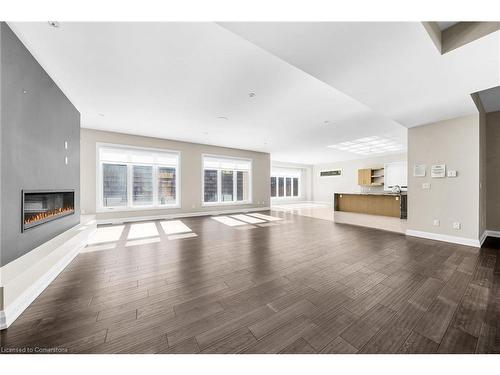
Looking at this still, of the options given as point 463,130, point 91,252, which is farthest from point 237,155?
point 463,130

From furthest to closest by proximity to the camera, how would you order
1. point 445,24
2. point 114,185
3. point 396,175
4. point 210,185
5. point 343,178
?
point 343,178
point 396,175
point 210,185
point 114,185
point 445,24

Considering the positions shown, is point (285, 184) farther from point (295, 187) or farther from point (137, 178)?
point (137, 178)

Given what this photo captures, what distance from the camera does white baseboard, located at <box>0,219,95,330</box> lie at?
153 cm

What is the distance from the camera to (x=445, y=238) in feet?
12.3

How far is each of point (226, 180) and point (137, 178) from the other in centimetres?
342

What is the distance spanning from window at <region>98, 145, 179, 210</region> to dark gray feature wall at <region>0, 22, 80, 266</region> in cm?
285

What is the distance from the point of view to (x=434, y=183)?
153 inches

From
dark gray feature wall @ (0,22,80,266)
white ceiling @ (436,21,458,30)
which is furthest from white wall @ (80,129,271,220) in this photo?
white ceiling @ (436,21,458,30)

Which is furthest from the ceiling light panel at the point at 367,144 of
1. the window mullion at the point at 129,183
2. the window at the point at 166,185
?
the window mullion at the point at 129,183

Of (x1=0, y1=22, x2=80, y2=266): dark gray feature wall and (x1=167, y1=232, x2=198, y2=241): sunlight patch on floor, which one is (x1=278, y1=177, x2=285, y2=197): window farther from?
(x1=0, y1=22, x2=80, y2=266): dark gray feature wall

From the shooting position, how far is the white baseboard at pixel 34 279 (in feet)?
5.00

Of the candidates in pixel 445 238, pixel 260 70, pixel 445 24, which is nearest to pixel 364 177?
pixel 445 238

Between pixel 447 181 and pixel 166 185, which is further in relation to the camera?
pixel 166 185

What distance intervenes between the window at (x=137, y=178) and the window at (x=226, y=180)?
4.21 ft
